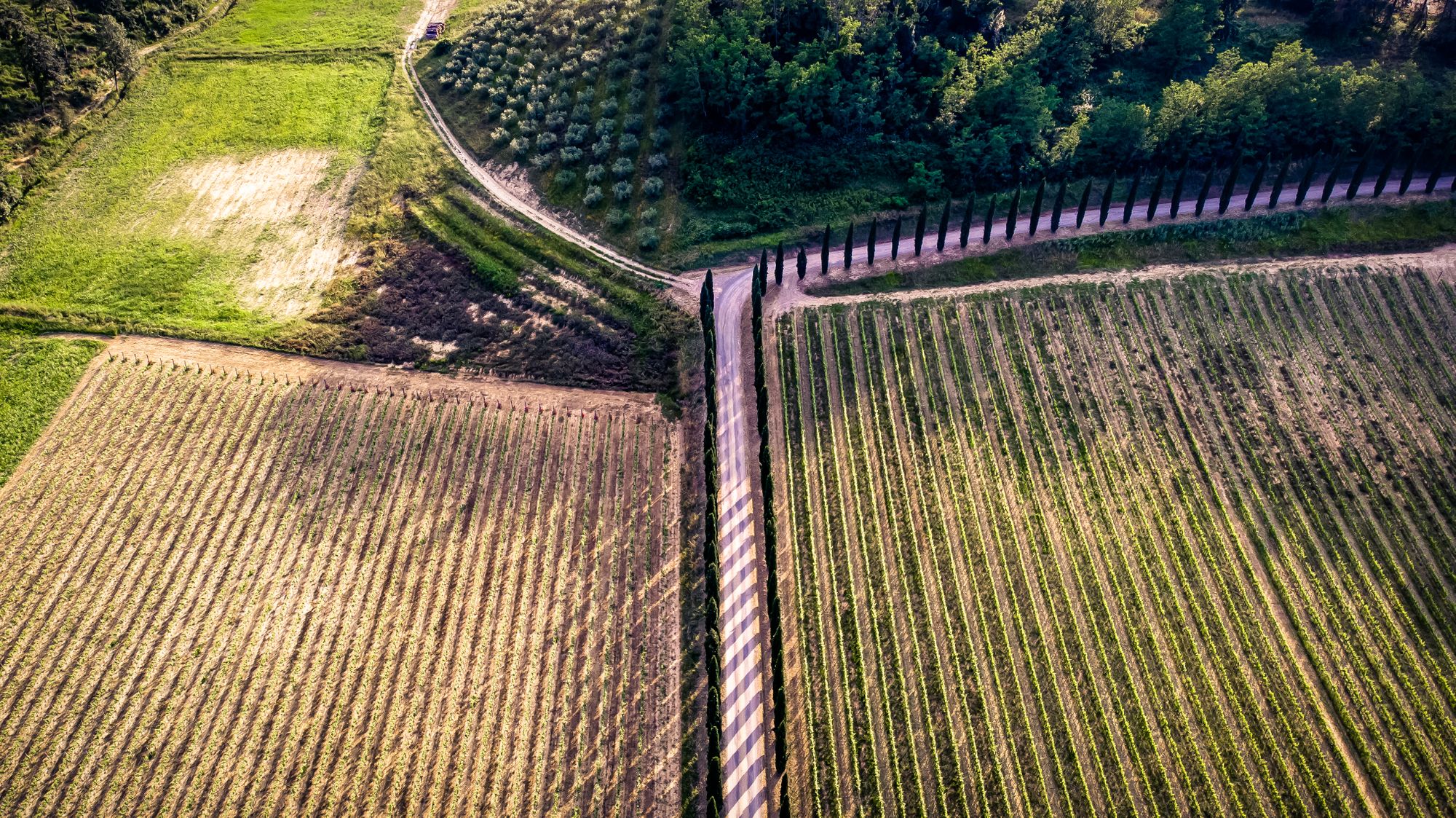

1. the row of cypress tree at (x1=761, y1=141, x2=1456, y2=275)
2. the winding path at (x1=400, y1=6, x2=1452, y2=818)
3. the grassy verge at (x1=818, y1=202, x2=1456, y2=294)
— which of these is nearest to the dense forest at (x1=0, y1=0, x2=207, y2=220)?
the winding path at (x1=400, y1=6, x2=1452, y2=818)

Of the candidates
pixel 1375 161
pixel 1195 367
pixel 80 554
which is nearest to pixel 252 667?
pixel 80 554

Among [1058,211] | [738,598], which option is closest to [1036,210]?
[1058,211]

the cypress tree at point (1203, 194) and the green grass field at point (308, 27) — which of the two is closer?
the cypress tree at point (1203, 194)

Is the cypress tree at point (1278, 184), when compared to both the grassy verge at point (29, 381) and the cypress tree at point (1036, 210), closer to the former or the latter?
the cypress tree at point (1036, 210)

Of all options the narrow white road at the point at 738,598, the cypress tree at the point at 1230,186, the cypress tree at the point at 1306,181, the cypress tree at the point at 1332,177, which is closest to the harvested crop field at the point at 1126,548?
the narrow white road at the point at 738,598

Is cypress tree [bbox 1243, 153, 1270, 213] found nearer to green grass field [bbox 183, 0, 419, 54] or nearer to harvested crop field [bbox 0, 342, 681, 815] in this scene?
harvested crop field [bbox 0, 342, 681, 815]

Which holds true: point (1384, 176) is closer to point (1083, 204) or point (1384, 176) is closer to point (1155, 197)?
point (1155, 197)

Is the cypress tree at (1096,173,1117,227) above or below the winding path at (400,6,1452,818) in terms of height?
above
